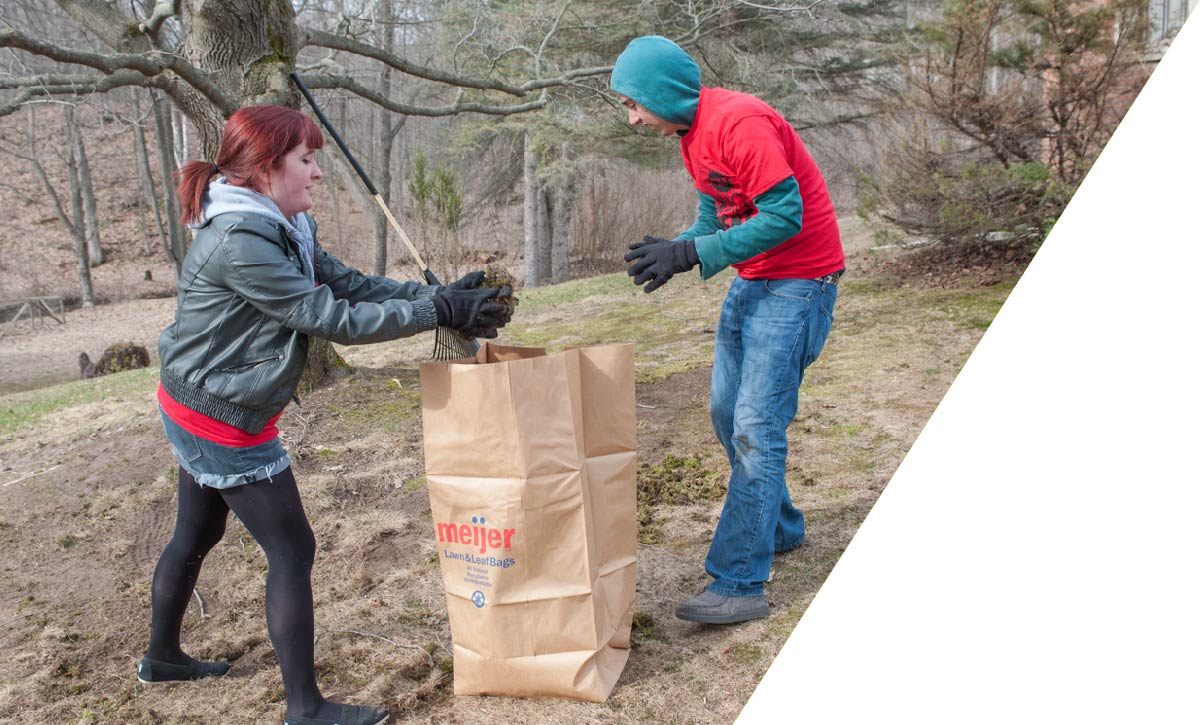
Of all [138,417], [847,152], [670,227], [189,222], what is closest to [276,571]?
[189,222]

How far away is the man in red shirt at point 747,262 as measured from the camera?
2.69 m

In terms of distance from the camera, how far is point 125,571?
392 centimetres

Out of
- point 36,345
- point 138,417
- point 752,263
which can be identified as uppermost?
point 752,263

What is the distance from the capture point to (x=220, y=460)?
2.40m

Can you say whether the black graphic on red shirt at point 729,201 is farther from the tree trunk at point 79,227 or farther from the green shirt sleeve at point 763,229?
the tree trunk at point 79,227

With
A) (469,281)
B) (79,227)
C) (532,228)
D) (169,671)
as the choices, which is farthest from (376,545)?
(79,227)

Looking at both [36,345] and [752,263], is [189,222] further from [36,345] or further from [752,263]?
[36,345]

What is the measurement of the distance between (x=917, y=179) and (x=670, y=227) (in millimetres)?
10870

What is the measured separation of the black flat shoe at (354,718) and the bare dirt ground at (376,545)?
10 cm

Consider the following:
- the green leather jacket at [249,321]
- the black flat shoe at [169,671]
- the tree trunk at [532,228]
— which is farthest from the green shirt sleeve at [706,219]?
the tree trunk at [532,228]

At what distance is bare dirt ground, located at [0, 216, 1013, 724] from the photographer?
275 cm

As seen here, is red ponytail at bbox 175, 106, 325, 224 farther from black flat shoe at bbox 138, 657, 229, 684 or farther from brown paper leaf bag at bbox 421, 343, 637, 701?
black flat shoe at bbox 138, 657, 229, 684

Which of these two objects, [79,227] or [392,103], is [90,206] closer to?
[79,227]

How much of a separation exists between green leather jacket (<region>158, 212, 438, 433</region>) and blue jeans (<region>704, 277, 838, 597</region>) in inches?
43.0
